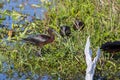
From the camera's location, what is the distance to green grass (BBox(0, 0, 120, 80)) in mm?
4465

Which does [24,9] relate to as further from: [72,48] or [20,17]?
[72,48]

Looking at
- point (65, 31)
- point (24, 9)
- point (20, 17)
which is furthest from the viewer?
point (24, 9)

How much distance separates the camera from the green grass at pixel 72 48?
4.46m

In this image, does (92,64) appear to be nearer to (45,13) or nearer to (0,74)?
(0,74)

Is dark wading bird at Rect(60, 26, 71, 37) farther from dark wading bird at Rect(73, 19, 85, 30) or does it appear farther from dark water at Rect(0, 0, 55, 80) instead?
dark water at Rect(0, 0, 55, 80)

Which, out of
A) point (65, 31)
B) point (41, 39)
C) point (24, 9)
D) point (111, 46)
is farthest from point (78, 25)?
point (24, 9)

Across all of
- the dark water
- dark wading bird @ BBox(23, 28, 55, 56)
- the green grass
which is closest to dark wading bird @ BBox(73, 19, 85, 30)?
the green grass

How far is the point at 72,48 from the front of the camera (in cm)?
467

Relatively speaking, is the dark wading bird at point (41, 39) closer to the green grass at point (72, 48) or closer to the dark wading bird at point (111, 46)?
the green grass at point (72, 48)

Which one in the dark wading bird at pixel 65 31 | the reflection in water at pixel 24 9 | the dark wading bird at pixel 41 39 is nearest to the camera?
the dark wading bird at pixel 41 39

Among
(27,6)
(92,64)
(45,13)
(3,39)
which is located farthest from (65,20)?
(92,64)

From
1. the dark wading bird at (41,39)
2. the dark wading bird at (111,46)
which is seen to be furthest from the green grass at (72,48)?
the dark wading bird at (111,46)

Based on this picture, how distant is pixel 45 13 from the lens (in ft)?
19.4

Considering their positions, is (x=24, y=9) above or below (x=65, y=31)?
below
